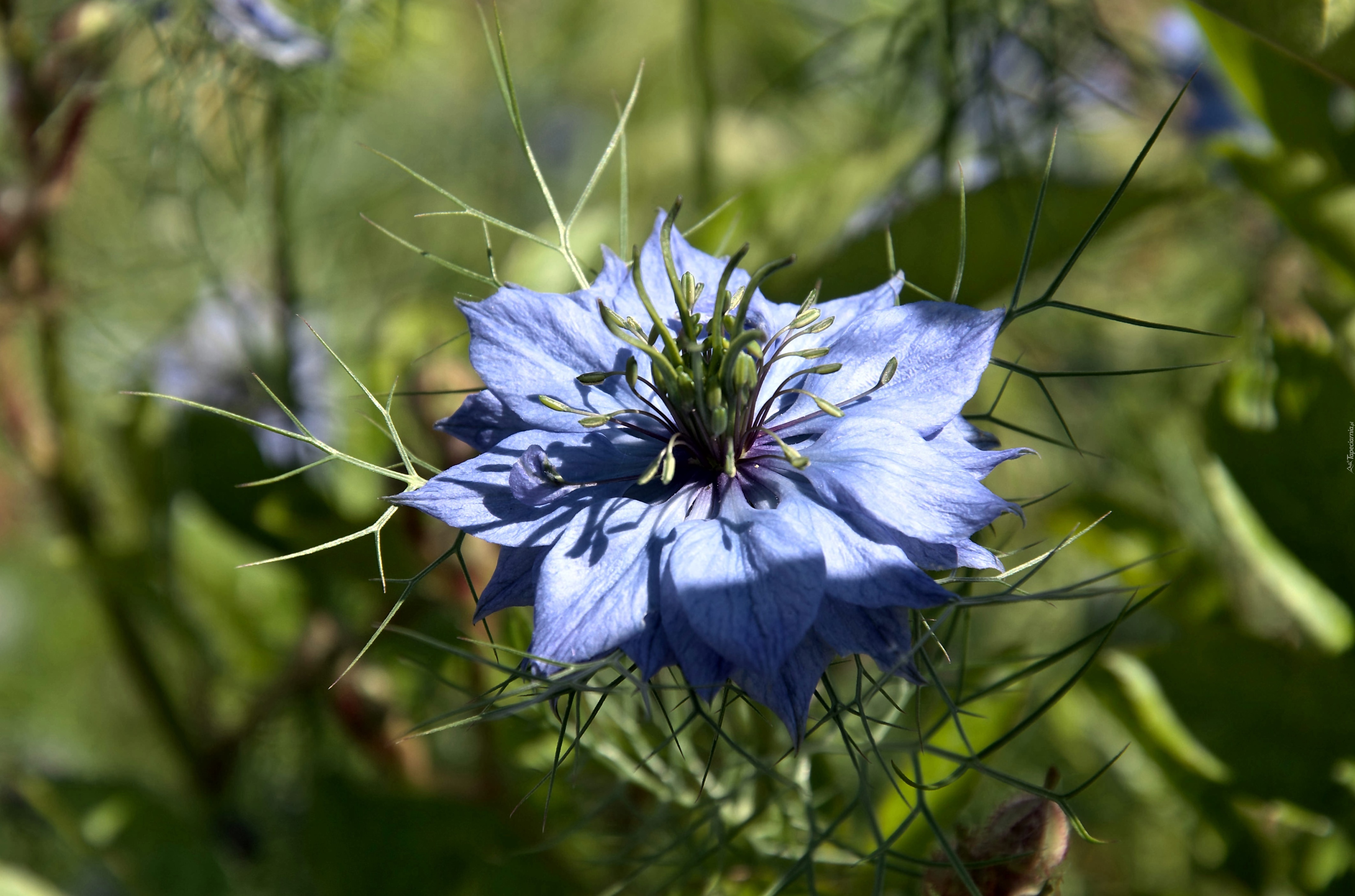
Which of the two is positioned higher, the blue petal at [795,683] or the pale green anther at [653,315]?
the pale green anther at [653,315]

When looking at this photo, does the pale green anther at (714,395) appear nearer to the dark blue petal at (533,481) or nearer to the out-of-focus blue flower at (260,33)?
the dark blue petal at (533,481)

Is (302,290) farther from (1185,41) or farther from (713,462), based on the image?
(1185,41)

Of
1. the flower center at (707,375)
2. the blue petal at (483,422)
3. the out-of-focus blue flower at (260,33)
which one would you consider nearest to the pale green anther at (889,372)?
the flower center at (707,375)

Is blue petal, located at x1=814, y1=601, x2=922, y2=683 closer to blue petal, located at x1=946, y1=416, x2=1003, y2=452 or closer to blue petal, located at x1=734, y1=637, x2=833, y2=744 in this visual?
blue petal, located at x1=734, y1=637, x2=833, y2=744

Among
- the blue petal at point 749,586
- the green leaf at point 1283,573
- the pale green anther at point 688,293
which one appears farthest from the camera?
the green leaf at point 1283,573

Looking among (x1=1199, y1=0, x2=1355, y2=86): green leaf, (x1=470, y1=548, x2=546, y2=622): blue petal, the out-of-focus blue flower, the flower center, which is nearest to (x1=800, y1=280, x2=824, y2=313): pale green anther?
the flower center

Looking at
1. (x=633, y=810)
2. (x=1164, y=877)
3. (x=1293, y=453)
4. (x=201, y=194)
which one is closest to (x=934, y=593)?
(x=633, y=810)

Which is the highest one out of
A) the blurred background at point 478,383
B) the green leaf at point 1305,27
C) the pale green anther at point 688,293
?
the green leaf at point 1305,27
